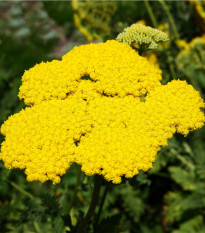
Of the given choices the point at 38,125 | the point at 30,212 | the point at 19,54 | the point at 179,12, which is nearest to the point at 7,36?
the point at 19,54

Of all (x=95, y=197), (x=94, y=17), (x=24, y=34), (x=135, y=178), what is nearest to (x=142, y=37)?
(x=135, y=178)

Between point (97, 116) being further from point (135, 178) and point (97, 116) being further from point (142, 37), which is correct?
point (142, 37)

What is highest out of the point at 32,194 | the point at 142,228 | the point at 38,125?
the point at 38,125

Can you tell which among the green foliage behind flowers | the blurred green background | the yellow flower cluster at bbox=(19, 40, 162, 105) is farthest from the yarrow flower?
the green foliage behind flowers

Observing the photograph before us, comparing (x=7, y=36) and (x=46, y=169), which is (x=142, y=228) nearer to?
(x=46, y=169)

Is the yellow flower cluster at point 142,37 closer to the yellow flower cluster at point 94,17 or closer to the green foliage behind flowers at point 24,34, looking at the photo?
the yellow flower cluster at point 94,17

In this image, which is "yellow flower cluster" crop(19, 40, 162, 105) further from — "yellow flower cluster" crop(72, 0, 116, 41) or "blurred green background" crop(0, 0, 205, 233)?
"yellow flower cluster" crop(72, 0, 116, 41)
